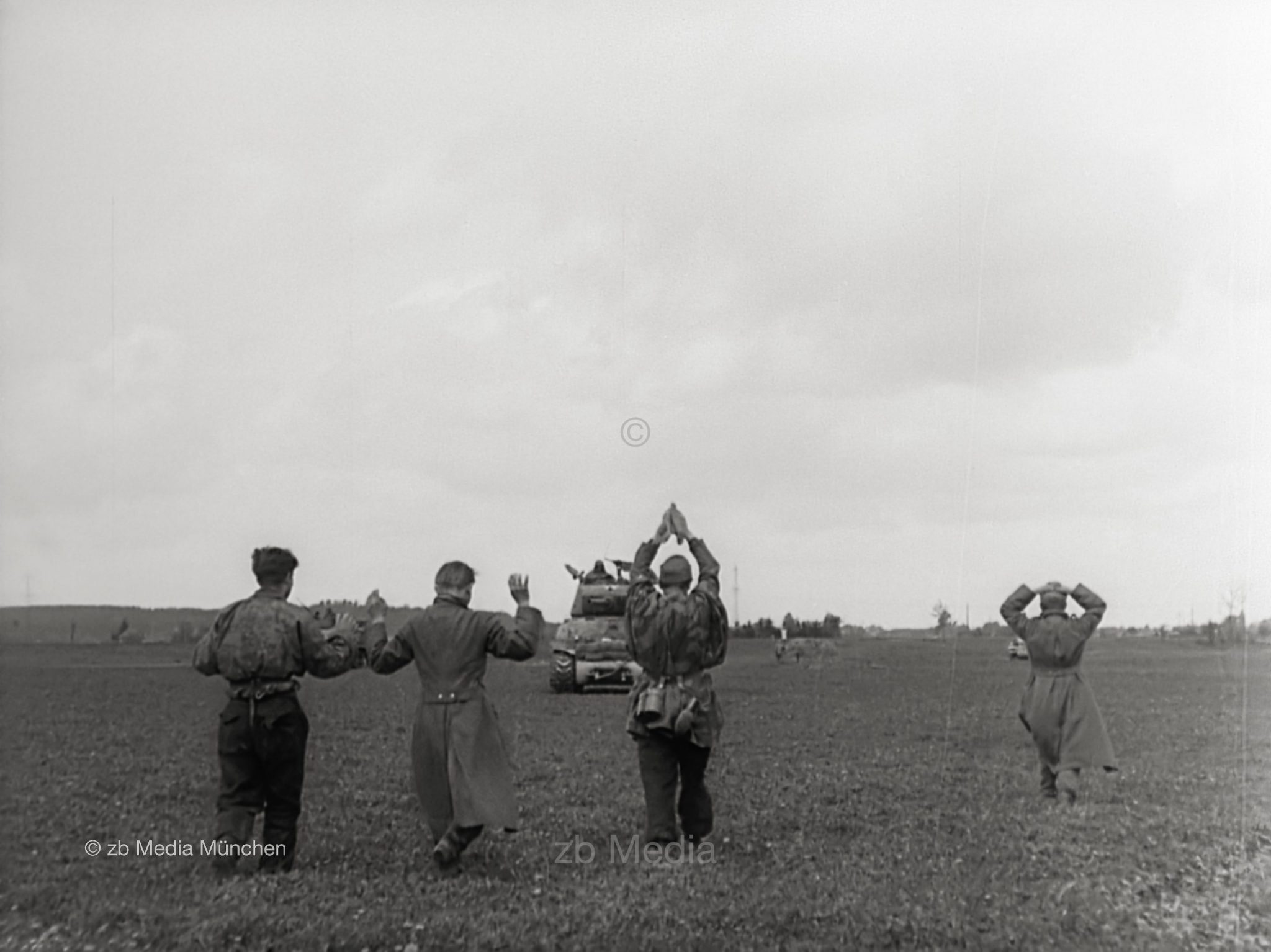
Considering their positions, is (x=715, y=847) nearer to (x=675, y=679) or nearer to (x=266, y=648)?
(x=675, y=679)

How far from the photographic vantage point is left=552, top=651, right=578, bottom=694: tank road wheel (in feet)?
92.5

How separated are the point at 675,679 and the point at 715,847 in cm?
139

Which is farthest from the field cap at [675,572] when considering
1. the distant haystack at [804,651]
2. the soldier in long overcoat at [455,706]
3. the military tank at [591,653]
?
the distant haystack at [804,651]

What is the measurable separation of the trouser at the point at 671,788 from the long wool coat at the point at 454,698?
1.12 m

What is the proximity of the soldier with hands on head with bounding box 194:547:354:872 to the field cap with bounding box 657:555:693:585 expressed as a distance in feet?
7.99

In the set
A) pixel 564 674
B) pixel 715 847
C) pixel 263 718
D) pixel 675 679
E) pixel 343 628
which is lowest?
pixel 715 847

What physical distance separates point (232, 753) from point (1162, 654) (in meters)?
44.0

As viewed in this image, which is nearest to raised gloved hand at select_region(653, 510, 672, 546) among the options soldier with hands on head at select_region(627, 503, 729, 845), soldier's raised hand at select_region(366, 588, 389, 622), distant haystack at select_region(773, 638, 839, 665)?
soldier with hands on head at select_region(627, 503, 729, 845)

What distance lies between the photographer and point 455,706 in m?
9.05

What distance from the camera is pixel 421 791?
904 centimetres

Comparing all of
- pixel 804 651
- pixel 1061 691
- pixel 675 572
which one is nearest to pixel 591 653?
pixel 1061 691

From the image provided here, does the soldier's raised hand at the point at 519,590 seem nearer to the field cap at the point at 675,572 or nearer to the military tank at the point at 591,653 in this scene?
the field cap at the point at 675,572

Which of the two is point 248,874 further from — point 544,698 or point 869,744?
point 544,698

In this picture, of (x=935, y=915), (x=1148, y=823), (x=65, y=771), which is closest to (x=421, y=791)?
(x=935, y=915)
